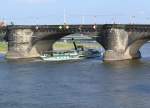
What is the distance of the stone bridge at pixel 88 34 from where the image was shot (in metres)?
100

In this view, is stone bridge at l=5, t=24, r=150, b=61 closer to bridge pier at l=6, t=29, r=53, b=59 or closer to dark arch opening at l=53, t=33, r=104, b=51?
bridge pier at l=6, t=29, r=53, b=59

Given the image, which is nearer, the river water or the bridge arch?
the river water

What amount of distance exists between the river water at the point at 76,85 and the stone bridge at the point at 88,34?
6.83 metres

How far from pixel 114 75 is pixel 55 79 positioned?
8.13 meters

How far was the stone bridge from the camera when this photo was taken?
330 feet

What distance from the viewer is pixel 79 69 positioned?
8556 centimetres

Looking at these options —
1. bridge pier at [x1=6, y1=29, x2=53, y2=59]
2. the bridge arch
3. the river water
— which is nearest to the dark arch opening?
the bridge arch

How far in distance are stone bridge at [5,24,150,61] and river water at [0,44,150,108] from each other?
6831mm

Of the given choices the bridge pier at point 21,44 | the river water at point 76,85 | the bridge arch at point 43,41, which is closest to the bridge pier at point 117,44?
the river water at point 76,85

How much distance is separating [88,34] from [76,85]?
4000 centimetres

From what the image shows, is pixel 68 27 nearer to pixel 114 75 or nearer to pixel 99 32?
pixel 99 32

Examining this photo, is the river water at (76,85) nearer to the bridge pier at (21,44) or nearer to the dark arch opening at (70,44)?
the bridge pier at (21,44)

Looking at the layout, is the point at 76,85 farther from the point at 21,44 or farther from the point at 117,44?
the point at 21,44

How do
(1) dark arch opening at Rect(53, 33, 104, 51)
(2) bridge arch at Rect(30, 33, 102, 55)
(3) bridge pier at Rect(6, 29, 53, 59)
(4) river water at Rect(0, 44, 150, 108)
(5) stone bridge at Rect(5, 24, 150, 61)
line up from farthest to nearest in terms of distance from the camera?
(1) dark arch opening at Rect(53, 33, 104, 51) < (3) bridge pier at Rect(6, 29, 53, 59) < (2) bridge arch at Rect(30, 33, 102, 55) < (5) stone bridge at Rect(5, 24, 150, 61) < (4) river water at Rect(0, 44, 150, 108)
